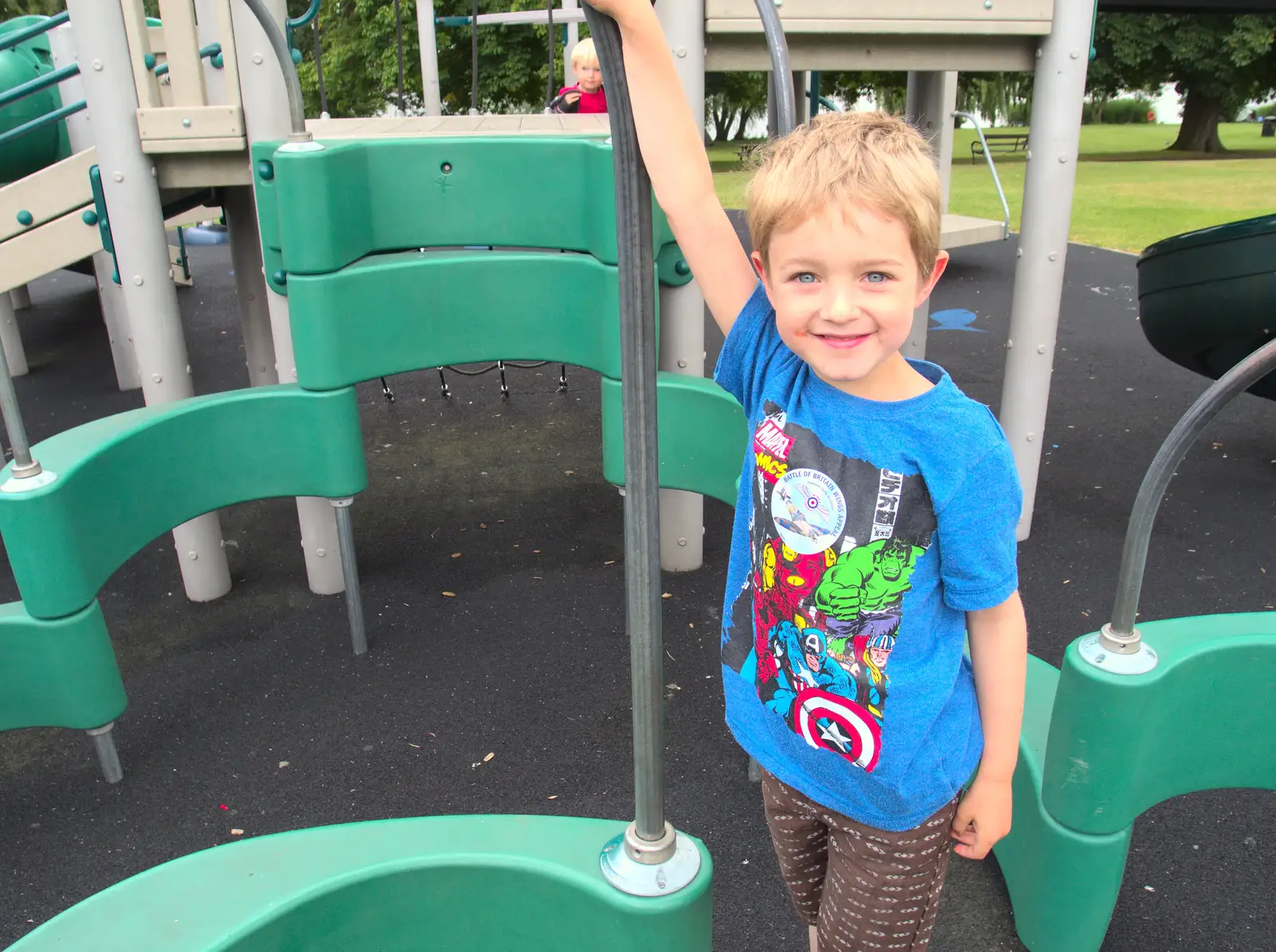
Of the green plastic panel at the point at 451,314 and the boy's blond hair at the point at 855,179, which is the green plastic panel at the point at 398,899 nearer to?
the boy's blond hair at the point at 855,179

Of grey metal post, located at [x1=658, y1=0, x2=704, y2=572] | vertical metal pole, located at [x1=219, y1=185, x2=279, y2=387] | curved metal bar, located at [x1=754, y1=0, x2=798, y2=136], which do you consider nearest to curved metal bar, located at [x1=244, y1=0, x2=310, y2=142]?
grey metal post, located at [x1=658, y1=0, x2=704, y2=572]

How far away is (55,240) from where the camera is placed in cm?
319

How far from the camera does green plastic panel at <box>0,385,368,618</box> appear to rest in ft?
6.48

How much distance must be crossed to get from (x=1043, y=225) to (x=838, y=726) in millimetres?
2179

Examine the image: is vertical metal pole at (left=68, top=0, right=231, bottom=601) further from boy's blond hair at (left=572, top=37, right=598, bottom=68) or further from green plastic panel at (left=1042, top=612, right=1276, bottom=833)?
boy's blond hair at (left=572, top=37, right=598, bottom=68)

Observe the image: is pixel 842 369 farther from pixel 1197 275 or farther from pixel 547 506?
pixel 1197 275

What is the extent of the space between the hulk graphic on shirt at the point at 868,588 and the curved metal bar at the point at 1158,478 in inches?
13.4

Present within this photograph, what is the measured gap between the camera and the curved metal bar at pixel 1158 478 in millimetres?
1115

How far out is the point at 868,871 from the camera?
115cm

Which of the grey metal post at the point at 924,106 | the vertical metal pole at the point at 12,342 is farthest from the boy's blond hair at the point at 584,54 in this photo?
the vertical metal pole at the point at 12,342

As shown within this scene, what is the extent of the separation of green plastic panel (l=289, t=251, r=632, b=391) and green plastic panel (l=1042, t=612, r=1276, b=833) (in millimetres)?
1303

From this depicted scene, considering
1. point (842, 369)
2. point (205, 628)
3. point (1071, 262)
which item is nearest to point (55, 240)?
point (205, 628)

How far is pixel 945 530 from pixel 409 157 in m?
1.73

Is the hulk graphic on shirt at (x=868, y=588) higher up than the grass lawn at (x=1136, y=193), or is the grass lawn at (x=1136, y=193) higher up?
the hulk graphic on shirt at (x=868, y=588)
